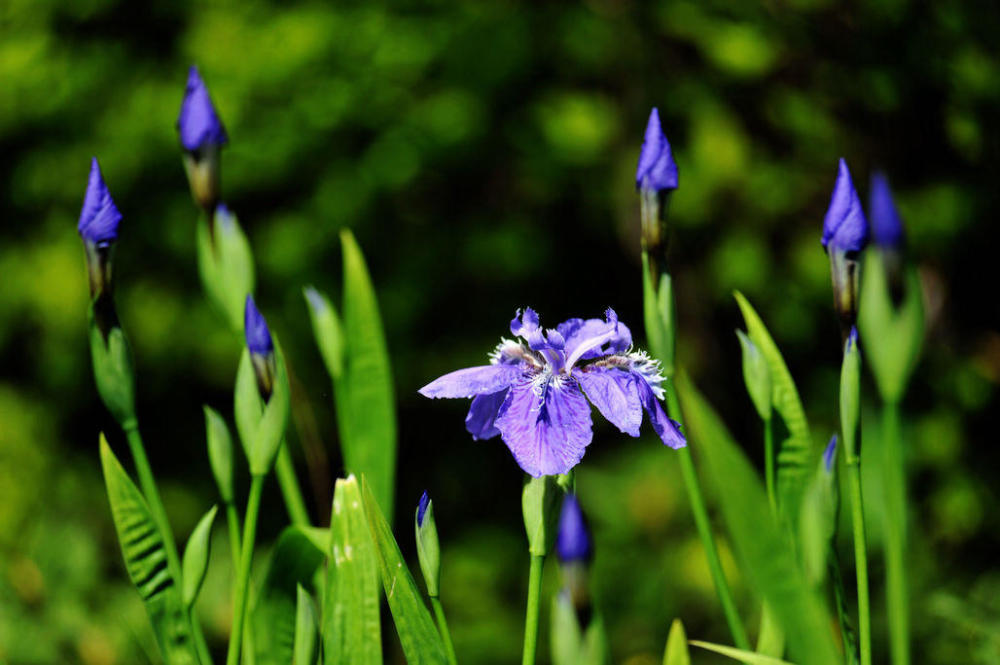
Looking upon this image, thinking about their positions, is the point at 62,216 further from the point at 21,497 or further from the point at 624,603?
the point at 624,603

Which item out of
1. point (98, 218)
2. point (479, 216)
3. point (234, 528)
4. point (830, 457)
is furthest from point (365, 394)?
point (479, 216)

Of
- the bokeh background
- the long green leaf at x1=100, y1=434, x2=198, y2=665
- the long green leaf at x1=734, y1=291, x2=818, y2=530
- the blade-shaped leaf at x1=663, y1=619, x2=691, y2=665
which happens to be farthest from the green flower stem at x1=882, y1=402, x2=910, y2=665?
the bokeh background

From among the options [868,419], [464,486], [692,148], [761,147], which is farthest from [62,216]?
[868,419]

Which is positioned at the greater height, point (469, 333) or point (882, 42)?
point (882, 42)

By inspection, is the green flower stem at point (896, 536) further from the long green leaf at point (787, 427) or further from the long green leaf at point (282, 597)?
the long green leaf at point (282, 597)

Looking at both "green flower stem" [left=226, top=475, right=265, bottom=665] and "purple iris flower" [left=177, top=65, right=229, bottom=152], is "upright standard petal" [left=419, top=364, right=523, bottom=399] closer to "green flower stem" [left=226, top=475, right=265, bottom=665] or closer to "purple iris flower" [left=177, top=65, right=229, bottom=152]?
"green flower stem" [left=226, top=475, right=265, bottom=665]

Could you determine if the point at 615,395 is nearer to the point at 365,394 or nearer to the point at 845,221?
the point at 845,221

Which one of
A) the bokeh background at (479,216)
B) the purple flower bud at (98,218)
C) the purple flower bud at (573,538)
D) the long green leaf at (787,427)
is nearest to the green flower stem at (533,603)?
the purple flower bud at (573,538)
